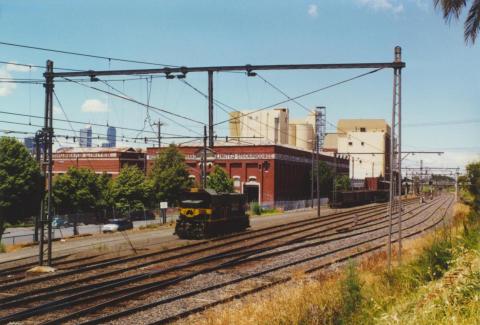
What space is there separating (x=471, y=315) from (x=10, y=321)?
405 inches

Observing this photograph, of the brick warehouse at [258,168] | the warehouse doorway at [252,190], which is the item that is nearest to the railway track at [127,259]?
the brick warehouse at [258,168]

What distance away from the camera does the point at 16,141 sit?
122ft

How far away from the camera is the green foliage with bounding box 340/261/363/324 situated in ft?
30.8

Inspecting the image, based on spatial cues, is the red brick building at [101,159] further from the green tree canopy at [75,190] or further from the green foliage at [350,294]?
the green foliage at [350,294]

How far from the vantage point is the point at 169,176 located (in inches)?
1956

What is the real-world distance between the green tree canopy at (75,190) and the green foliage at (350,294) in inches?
1459

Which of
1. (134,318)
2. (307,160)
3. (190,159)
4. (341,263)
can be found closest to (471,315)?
(134,318)

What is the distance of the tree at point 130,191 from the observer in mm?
51656

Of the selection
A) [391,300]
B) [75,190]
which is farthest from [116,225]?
[391,300]

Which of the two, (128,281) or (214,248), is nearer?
(128,281)

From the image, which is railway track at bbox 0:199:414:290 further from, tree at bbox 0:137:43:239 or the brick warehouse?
the brick warehouse

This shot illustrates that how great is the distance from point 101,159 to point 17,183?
4397 cm

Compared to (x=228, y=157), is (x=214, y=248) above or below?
below

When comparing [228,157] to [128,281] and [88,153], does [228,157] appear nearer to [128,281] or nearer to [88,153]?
[88,153]
